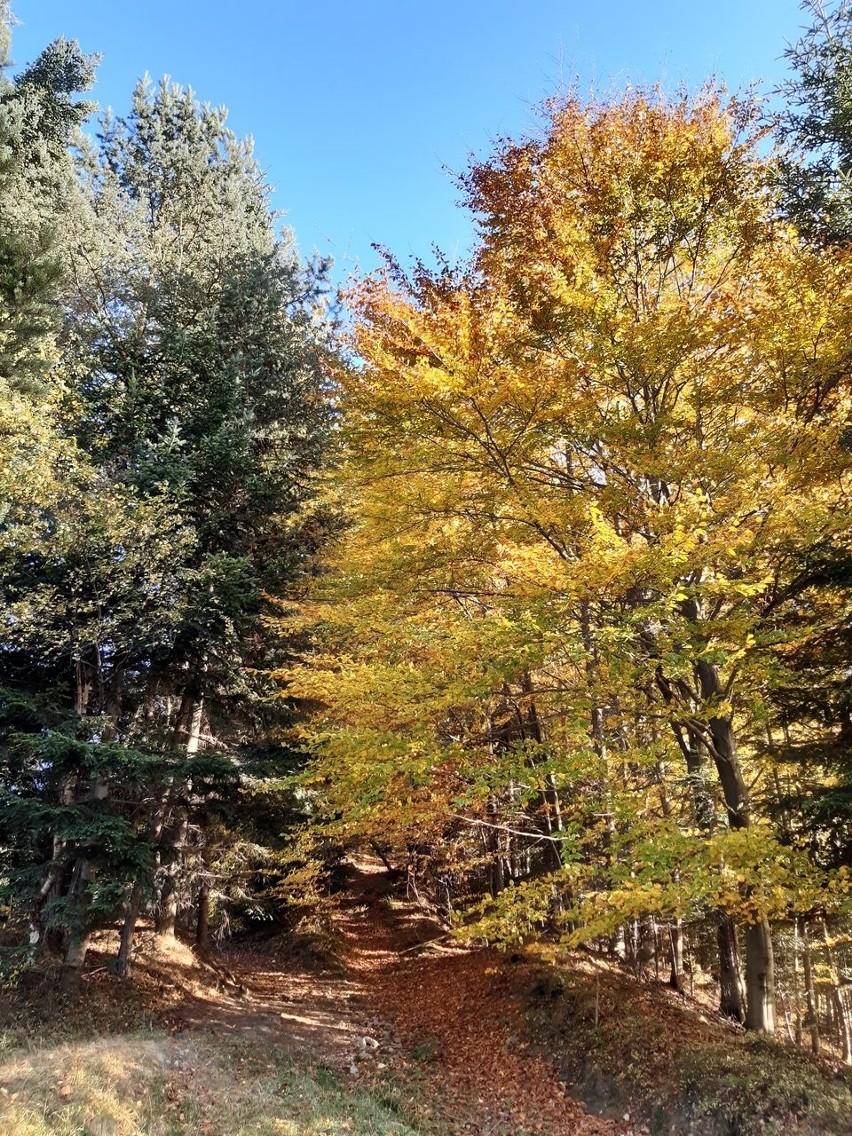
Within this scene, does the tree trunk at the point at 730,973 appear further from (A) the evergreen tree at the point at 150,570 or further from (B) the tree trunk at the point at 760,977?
(A) the evergreen tree at the point at 150,570

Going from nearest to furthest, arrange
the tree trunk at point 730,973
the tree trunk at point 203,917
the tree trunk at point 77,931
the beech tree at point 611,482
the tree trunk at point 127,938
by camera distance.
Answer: the beech tree at point 611,482 < the tree trunk at point 77,931 < the tree trunk at point 730,973 < the tree trunk at point 127,938 < the tree trunk at point 203,917

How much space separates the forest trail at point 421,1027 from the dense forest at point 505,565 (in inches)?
76.0

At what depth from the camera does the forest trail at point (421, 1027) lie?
8.23 metres

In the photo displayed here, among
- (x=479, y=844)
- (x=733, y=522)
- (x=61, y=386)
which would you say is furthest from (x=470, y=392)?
(x=479, y=844)

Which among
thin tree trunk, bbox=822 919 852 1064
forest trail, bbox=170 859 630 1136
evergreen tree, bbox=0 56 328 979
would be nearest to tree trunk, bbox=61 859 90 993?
evergreen tree, bbox=0 56 328 979

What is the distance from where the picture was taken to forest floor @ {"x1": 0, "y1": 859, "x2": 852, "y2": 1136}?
6848 mm

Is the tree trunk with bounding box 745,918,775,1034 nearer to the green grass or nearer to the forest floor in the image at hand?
the forest floor

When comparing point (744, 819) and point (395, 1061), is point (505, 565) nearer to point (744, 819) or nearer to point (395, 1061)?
point (744, 819)

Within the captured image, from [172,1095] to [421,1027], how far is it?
569 centimetres

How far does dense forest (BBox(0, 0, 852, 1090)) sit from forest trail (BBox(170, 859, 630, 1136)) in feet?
6.33

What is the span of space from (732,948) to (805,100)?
14355mm

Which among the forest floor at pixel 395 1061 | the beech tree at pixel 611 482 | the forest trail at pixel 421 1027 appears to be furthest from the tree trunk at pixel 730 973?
the forest trail at pixel 421 1027

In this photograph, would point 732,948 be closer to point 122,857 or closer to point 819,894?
point 819,894

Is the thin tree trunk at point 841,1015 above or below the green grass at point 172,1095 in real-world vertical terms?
below
